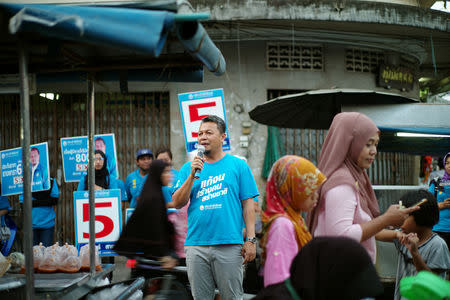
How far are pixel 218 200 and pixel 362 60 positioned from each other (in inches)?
338

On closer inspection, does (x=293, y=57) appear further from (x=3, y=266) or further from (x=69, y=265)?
(x=3, y=266)

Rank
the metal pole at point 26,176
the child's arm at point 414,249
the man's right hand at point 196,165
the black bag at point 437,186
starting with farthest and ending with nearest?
the black bag at point 437,186 → the man's right hand at point 196,165 → the child's arm at point 414,249 → the metal pole at point 26,176

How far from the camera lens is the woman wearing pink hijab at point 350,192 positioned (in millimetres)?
2871

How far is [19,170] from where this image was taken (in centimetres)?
673

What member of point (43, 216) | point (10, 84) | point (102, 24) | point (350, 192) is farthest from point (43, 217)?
point (350, 192)

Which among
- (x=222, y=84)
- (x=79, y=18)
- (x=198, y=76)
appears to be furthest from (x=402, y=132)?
(x=79, y=18)

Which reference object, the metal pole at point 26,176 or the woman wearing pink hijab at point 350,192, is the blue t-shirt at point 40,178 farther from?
the woman wearing pink hijab at point 350,192

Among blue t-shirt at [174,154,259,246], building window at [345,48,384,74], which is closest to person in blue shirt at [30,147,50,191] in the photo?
blue t-shirt at [174,154,259,246]

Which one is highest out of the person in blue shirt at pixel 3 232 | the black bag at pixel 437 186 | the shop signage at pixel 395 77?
the shop signage at pixel 395 77

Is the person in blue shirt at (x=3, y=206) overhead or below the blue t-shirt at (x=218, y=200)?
below

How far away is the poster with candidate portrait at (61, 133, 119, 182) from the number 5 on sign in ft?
3.62

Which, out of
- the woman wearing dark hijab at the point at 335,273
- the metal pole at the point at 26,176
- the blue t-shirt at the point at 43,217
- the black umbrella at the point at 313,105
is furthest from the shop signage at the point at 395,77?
the woman wearing dark hijab at the point at 335,273

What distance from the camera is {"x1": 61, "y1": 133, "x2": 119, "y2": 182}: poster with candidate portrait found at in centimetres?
701

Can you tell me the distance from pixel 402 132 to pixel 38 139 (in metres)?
7.55
